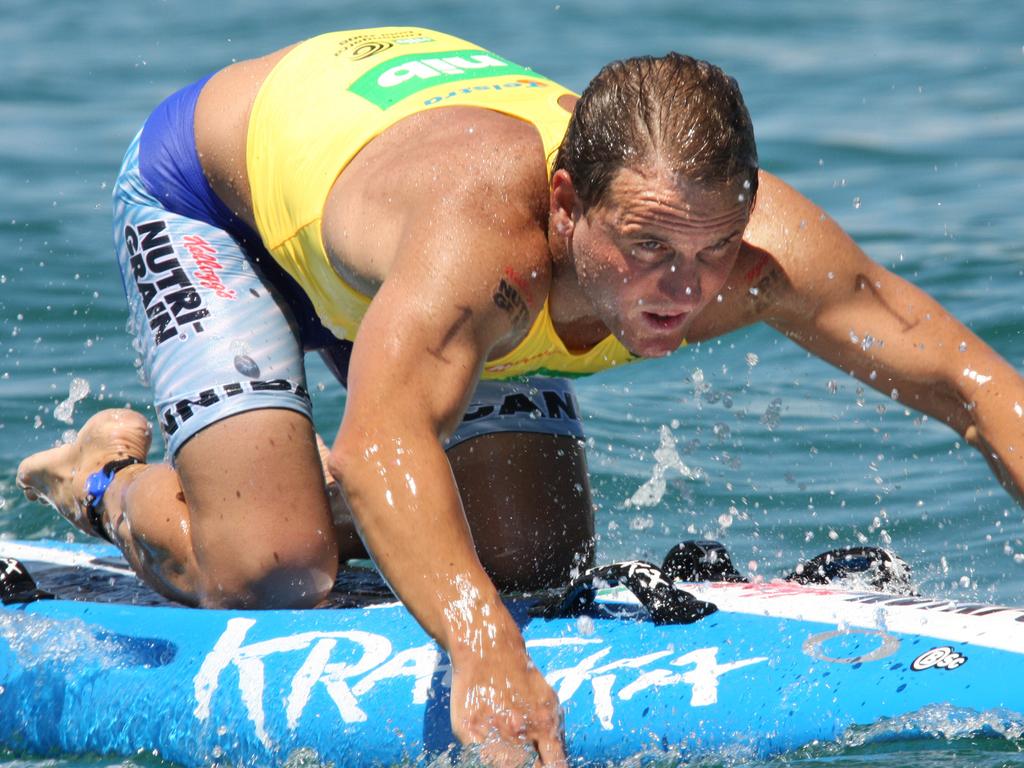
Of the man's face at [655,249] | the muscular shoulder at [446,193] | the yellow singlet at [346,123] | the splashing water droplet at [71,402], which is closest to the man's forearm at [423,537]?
the muscular shoulder at [446,193]

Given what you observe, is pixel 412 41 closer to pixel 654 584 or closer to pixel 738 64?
pixel 654 584

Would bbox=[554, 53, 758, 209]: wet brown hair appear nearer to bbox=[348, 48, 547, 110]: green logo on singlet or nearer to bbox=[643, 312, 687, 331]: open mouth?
bbox=[643, 312, 687, 331]: open mouth

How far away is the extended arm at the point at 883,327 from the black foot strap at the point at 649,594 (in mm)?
703

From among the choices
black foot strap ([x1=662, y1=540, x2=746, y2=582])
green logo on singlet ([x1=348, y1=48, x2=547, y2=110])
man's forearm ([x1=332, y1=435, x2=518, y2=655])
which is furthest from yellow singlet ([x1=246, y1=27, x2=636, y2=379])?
man's forearm ([x1=332, y1=435, x2=518, y2=655])

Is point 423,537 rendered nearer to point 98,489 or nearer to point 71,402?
point 98,489

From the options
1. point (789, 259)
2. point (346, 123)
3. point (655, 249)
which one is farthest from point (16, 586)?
point (789, 259)

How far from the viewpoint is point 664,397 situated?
21.5 ft

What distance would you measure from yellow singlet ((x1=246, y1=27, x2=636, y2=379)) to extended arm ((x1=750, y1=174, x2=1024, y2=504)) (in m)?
0.42

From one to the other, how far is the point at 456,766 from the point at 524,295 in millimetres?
920

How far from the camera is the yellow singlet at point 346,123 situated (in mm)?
3619

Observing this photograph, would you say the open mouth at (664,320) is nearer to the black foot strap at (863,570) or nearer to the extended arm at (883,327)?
the extended arm at (883,327)

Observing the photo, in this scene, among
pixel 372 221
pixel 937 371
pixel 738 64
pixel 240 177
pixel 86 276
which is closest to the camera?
pixel 372 221

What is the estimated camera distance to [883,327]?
12.3ft

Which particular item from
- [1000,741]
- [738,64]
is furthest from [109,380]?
[738,64]
